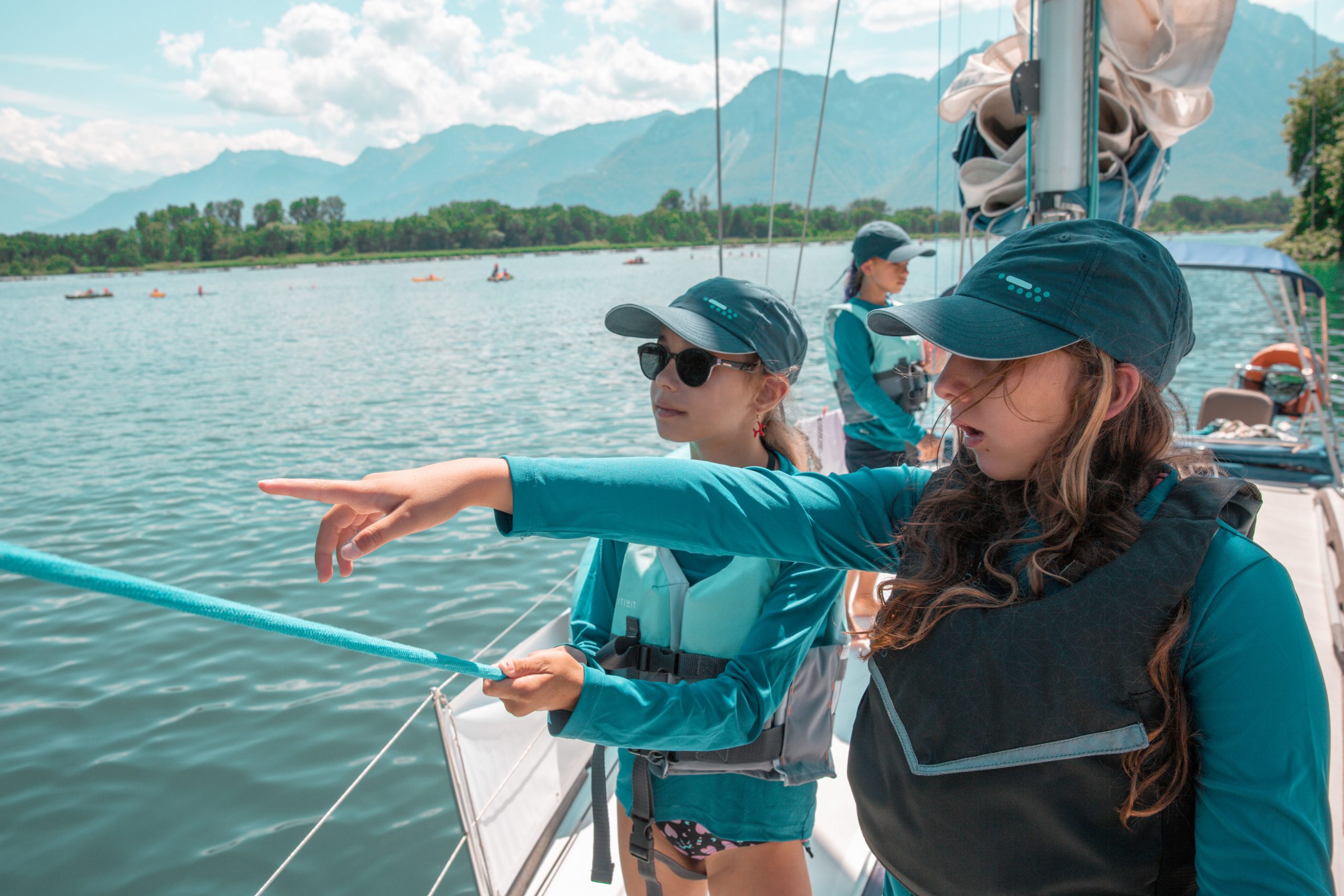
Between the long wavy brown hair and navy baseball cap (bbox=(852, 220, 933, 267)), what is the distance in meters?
2.90

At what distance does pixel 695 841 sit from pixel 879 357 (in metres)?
2.78

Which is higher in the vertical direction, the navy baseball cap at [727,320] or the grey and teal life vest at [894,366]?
the navy baseball cap at [727,320]

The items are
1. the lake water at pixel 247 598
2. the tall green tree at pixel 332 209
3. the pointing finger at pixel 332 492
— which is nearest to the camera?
the pointing finger at pixel 332 492

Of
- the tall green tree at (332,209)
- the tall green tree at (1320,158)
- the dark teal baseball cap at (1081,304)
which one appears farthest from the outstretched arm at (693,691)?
the tall green tree at (332,209)

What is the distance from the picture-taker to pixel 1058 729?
868 mm

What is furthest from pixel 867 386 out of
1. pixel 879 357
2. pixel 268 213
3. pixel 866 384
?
pixel 268 213

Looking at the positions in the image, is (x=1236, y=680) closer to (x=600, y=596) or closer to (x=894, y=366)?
(x=600, y=596)

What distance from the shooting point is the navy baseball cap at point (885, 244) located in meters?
3.81

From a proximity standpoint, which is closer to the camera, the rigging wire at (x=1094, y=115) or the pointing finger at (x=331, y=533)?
the pointing finger at (x=331, y=533)

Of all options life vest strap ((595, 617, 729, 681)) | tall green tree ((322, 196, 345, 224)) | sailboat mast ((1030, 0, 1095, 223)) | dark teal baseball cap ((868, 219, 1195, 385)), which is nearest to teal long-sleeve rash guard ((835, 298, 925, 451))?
sailboat mast ((1030, 0, 1095, 223))

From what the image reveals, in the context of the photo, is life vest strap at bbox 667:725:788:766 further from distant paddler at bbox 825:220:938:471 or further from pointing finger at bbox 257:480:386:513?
distant paddler at bbox 825:220:938:471

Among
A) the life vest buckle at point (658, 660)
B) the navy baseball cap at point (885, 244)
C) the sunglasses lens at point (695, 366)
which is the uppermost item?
the navy baseball cap at point (885, 244)

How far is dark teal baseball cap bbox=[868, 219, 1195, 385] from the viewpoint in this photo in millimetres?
929

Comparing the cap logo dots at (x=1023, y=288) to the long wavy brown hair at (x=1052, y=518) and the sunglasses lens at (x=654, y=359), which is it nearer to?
the long wavy brown hair at (x=1052, y=518)
